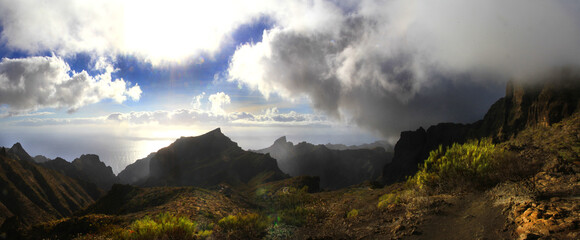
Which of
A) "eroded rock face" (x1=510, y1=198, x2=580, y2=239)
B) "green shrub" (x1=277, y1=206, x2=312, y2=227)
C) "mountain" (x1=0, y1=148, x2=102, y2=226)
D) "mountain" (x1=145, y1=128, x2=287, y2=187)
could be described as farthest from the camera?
"mountain" (x1=145, y1=128, x2=287, y2=187)

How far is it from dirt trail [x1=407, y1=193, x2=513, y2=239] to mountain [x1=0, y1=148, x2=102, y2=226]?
114 m

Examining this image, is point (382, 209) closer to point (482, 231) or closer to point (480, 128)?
point (482, 231)

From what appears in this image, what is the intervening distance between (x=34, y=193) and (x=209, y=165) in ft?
269

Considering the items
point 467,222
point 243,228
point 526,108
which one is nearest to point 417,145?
point 526,108

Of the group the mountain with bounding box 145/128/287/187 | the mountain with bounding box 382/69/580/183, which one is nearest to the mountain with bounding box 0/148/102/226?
the mountain with bounding box 145/128/287/187

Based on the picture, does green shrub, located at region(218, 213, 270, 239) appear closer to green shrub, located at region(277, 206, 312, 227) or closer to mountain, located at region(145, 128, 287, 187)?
green shrub, located at region(277, 206, 312, 227)

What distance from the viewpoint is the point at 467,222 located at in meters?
6.70

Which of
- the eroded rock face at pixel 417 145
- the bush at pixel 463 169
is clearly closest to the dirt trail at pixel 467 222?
the bush at pixel 463 169

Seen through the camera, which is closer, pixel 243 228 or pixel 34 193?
pixel 243 228

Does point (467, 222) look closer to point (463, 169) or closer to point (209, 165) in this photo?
A: point (463, 169)

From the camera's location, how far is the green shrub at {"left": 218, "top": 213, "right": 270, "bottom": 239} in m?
9.11

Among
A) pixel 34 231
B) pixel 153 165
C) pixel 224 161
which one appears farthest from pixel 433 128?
pixel 153 165

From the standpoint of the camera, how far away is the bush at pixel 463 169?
965 centimetres

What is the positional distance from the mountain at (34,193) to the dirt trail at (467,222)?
114093 millimetres
